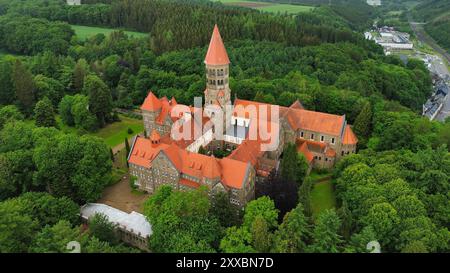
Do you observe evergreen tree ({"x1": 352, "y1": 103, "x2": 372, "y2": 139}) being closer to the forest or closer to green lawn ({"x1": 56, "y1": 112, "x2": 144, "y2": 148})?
the forest

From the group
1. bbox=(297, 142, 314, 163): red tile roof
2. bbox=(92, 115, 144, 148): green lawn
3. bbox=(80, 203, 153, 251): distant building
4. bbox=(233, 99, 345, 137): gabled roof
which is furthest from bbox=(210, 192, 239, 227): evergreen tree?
bbox=(92, 115, 144, 148): green lawn

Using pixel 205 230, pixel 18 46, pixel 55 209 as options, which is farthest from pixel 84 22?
pixel 205 230

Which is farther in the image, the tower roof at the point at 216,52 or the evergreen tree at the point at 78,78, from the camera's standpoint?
the evergreen tree at the point at 78,78

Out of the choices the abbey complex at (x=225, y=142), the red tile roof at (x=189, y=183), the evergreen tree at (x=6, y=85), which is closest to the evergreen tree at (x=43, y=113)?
the evergreen tree at (x=6, y=85)

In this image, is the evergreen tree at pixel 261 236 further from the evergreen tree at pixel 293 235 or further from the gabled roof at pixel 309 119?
the gabled roof at pixel 309 119

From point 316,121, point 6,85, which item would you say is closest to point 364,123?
point 316,121
